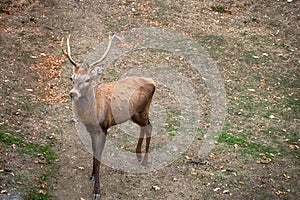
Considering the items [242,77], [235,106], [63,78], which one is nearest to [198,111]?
[235,106]

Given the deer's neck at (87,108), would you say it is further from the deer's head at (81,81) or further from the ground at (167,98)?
the ground at (167,98)

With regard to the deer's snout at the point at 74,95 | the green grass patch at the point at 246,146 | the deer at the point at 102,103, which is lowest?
the green grass patch at the point at 246,146

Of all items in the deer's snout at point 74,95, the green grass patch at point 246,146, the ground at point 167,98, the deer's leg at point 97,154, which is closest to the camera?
the deer's snout at point 74,95

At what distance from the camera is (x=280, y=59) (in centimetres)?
1170

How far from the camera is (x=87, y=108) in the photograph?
21.5 feet

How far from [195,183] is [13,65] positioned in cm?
490

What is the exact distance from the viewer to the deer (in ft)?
21.3

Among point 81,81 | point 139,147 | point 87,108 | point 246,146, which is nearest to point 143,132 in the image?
point 139,147

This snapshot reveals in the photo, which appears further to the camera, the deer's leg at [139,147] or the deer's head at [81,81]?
the deer's leg at [139,147]

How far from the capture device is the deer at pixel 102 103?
255 inches

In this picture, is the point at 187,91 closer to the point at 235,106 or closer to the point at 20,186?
the point at 235,106

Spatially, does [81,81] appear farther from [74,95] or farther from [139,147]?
[139,147]

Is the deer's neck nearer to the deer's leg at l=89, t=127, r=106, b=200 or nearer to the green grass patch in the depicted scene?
the deer's leg at l=89, t=127, r=106, b=200

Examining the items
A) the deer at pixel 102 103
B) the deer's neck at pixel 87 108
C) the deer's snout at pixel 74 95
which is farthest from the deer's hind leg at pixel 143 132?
the deer's snout at pixel 74 95
